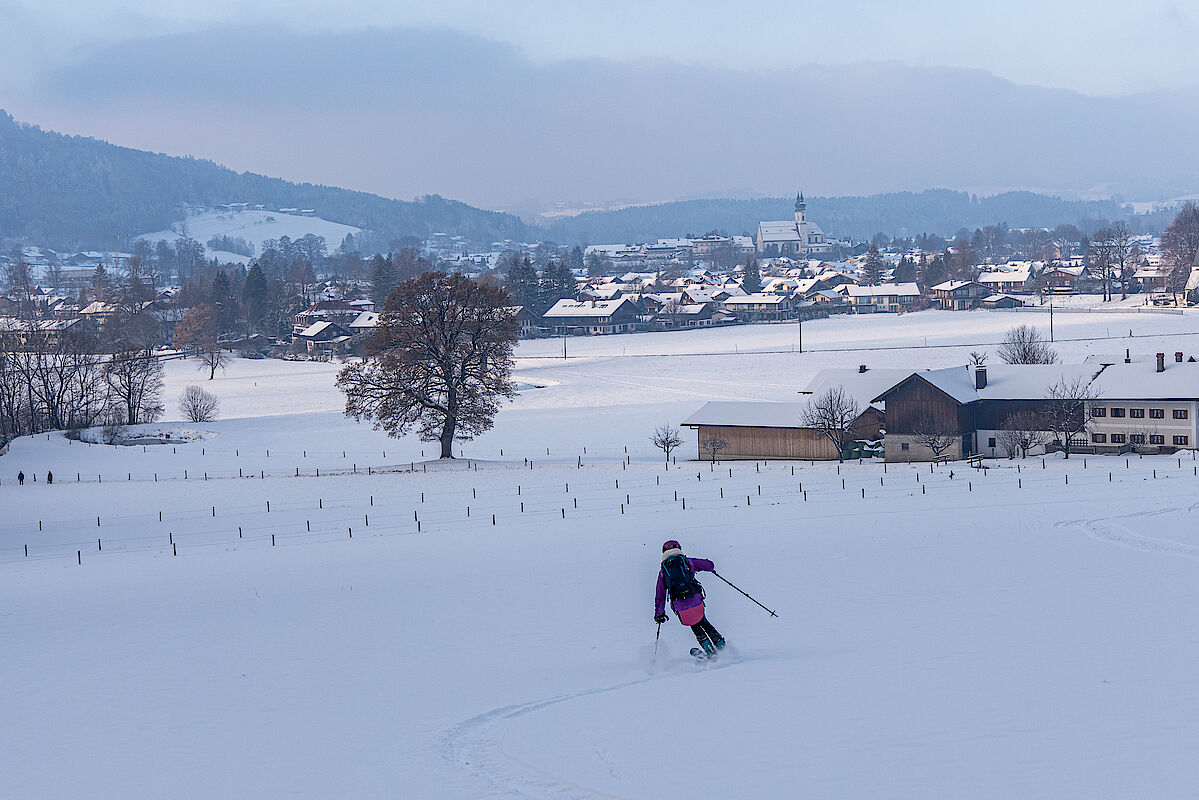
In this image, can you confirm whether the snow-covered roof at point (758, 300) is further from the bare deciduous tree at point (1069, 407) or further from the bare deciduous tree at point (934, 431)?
the bare deciduous tree at point (934, 431)

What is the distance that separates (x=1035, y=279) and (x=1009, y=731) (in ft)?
556

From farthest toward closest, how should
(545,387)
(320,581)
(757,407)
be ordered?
(545,387) → (757,407) → (320,581)

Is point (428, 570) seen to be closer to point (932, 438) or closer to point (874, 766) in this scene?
point (874, 766)

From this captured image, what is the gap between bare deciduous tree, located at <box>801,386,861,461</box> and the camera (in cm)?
4466

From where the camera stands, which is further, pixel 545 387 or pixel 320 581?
pixel 545 387

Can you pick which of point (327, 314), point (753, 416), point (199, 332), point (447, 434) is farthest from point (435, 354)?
point (327, 314)

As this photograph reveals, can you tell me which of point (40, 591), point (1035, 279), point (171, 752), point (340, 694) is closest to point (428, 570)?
point (40, 591)

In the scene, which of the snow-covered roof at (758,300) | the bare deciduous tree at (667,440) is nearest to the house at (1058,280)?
the snow-covered roof at (758,300)

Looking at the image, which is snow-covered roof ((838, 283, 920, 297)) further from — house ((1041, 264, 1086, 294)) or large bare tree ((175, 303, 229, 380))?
large bare tree ((175, 303, 229, 380))

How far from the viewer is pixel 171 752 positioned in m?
10.5

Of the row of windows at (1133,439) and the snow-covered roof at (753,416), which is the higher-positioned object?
the snow-covered roof at (753,416)

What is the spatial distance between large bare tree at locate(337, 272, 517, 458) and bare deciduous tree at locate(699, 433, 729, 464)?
886 centimetres

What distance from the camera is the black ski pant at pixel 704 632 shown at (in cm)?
1318

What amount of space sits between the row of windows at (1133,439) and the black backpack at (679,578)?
120ft
